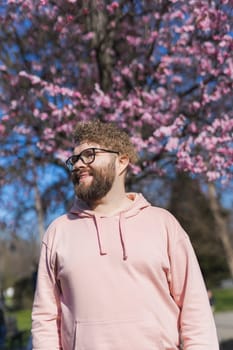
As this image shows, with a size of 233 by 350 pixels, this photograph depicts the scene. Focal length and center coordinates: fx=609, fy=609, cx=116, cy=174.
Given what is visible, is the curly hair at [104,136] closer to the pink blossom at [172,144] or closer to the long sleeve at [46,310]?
the long sleeve at [46,310]

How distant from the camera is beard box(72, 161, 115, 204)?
2.54 metres

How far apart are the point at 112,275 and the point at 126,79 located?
4690 millimetres

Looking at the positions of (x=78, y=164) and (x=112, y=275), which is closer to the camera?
(x=112, y=275)

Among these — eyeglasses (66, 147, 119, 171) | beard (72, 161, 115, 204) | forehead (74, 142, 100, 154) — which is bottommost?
beard (72, 161, 115, 204)

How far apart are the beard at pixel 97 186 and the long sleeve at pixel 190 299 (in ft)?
1.18

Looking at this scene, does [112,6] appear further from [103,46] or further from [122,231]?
[122,231]

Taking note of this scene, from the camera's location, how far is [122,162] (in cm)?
266

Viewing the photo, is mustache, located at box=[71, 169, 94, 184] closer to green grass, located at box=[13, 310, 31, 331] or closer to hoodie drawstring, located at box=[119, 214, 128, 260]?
hoodie drawstring, located at box=[119, 214, 128, 260]

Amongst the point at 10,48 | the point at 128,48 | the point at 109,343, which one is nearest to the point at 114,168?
the point at 109,343

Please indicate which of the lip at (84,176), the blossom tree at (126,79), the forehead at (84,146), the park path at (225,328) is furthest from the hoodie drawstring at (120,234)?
the park path at (225,328)

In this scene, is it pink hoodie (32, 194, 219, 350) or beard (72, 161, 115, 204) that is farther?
beard (72, 161, 115, 204)

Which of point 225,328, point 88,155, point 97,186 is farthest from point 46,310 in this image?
point 225,328

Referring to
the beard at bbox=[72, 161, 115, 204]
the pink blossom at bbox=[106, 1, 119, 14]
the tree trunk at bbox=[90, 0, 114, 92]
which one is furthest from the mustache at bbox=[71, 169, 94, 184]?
the tree trunk at bbox=[90, 0, 114, 92]

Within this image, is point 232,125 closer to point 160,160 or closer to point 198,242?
point 160,160
